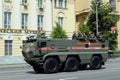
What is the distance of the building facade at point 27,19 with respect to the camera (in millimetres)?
50312

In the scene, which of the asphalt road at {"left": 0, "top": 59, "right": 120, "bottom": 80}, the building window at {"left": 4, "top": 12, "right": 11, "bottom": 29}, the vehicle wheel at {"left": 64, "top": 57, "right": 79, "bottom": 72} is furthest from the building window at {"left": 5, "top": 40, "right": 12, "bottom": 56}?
the asphalt road at {"left": 0, "top": 59, "right": 120, "bottom": 80}

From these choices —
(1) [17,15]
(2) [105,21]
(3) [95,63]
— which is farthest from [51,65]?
(2) [105,21]

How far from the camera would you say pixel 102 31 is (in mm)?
54125

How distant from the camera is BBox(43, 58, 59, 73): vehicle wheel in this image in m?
22.5

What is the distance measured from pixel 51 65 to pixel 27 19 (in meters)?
30.4

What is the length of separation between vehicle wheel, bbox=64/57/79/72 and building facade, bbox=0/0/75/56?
26342 mm

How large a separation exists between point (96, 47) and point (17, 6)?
2761 centimetres

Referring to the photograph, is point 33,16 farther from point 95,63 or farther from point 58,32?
point 95,63

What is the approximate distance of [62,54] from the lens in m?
23.5

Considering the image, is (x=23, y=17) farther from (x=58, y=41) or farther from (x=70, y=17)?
(x=58, y=41)

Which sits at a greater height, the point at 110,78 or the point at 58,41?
the point at 58,41

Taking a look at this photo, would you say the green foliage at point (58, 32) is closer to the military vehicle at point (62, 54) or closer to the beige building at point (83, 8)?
the beige building at point (83, 8)

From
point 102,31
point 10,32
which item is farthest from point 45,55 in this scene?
point 102,31

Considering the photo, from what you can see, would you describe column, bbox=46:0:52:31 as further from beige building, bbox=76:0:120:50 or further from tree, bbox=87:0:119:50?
beige building, bbox=76:0:120:50
